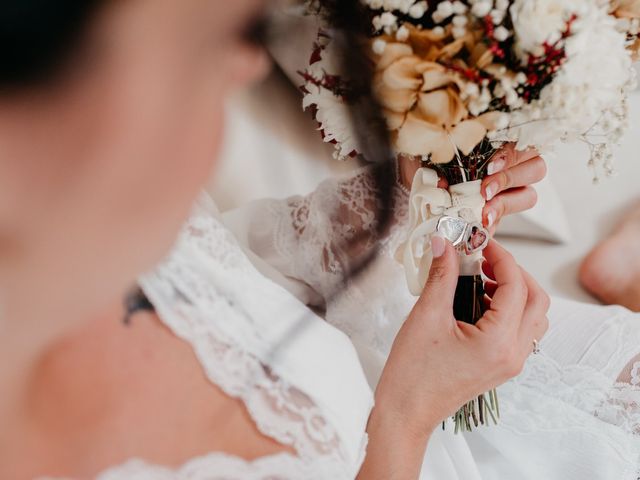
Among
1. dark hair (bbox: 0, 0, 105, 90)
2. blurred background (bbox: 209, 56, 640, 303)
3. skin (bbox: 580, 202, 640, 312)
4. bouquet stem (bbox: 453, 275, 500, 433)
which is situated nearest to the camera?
dark hair (bbox: 0, 0, 105, 90)

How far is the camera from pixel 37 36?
0.88 ft

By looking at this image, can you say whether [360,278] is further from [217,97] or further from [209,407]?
[217,97]

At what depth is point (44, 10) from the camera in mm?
264

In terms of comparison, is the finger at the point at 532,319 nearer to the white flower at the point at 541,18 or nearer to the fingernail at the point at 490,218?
the fingernail at the point at 490,218

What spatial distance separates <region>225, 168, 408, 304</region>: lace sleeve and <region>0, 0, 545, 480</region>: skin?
Answer: 231mm

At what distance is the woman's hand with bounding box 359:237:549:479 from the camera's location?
0.68m

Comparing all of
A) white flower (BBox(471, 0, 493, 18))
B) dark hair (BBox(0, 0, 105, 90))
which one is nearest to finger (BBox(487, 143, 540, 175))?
white flower (BBox(471, 0, 493, 18))

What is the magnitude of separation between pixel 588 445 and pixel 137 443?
0.61 metres

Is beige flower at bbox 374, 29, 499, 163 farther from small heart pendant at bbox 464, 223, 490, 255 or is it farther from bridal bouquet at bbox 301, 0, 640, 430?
small heart pendant at bbox 464, 223, 490, 255

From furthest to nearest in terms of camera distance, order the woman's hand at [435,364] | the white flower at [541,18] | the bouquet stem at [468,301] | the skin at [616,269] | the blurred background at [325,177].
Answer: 1. the skin at [616,269]
2. the bouquet stem at [468,301]
3. the woman's hand at [435,364]
4. the white flower at [541,18]
5. the blurred background at [325,177]

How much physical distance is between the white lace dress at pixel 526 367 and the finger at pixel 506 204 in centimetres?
12

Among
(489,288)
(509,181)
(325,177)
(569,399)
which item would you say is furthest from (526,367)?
(325,177)

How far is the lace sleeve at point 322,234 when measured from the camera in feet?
2.32

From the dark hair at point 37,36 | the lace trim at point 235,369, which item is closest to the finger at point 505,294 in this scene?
the lace trim at point 235,369
